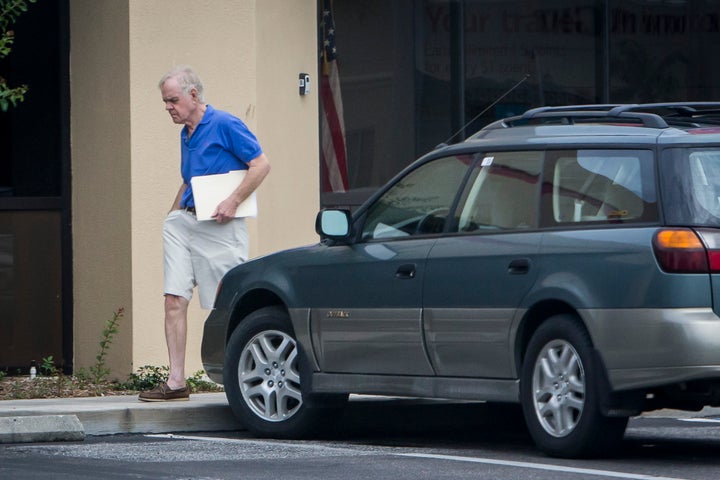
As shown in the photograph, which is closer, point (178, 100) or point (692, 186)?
point (692, 186)

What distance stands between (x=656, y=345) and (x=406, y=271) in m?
1.65

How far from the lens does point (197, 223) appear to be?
33.6ft

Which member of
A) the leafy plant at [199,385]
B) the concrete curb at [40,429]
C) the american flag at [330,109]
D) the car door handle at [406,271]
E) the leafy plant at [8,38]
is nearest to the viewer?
the car door handle at [406,271]

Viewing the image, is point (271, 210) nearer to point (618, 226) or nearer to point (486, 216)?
point (486, 216)

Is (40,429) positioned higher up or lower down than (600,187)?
lower down

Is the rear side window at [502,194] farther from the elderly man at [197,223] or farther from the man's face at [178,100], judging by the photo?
the man's face at [178,100]

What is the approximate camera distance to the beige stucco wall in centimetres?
1205

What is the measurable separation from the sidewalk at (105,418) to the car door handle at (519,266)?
2531 millimetres

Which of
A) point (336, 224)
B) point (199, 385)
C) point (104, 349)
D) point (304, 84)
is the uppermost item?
point (304, 84)

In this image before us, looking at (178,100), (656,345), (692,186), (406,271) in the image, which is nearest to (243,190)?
(178,100)

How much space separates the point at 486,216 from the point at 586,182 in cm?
62

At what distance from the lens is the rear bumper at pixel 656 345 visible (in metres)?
7.40

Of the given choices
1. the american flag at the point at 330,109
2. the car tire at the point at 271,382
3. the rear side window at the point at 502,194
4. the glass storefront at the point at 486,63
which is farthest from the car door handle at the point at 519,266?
the american flag at the point at 330,109

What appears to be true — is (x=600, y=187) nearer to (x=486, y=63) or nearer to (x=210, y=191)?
(x=210, y=191)
